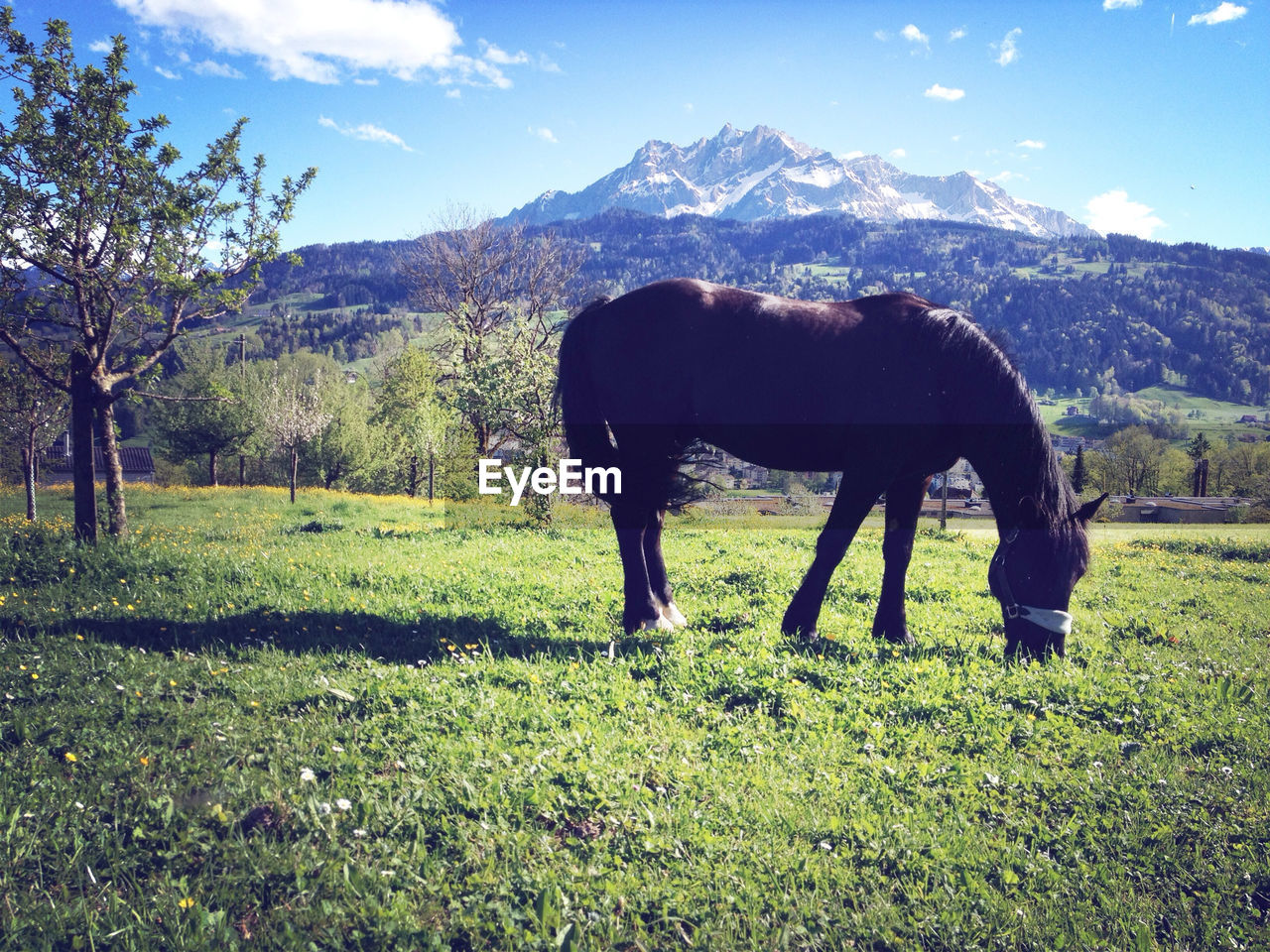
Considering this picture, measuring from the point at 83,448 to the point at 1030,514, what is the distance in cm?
1335

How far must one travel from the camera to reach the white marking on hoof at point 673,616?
709 cm

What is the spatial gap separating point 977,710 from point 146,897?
204 inches

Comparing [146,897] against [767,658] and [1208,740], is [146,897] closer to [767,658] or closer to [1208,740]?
[767,658]

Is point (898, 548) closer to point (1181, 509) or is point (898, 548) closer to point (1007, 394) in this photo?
point (1007, 394)

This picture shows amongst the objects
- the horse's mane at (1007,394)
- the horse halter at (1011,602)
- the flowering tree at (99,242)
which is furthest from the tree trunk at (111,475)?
the horse halter at (1011,602)

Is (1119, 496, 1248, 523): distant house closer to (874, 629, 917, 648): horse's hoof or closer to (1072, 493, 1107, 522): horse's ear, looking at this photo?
(1072, 493, 1107, 522): horse's ear

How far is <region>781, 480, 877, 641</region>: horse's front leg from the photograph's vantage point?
636cm

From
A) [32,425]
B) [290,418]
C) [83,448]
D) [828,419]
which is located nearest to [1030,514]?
[828,419]

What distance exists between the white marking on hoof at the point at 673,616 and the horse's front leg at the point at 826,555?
1.11m

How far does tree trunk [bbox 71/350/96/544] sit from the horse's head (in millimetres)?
12192

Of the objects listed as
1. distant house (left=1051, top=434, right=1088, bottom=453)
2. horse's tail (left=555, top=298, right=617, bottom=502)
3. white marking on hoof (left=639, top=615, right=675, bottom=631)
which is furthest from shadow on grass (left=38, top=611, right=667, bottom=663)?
distant house (left=1051, top=434, right=1088, bottom=453)

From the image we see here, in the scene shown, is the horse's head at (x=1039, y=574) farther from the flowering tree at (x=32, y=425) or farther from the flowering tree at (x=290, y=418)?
the flowering tree at (x=290, y=418)

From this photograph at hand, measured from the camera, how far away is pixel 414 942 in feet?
8.66

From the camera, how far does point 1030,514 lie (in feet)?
19.5
